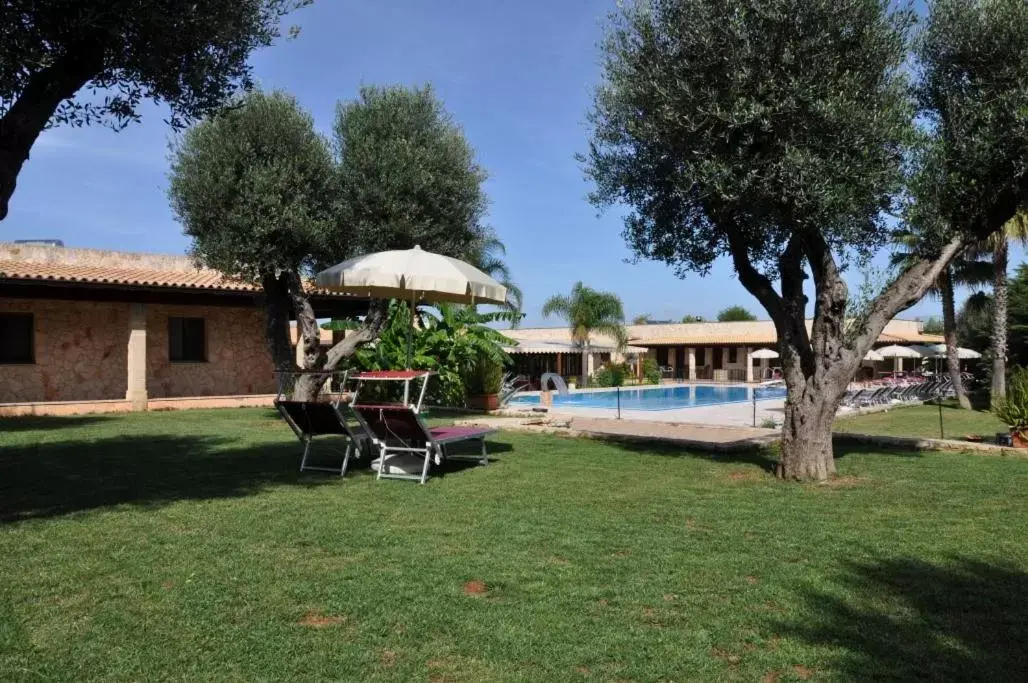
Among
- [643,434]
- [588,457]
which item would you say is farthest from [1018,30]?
[643,434]

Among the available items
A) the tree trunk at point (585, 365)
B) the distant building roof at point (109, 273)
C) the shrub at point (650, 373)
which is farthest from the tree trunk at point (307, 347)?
the shrub at point (650, 373)

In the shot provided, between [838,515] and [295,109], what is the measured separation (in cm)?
1182

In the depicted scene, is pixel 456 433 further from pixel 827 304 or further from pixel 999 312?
pixel 999 312

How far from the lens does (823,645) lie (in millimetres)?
3656

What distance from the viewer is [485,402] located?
18.5 meters

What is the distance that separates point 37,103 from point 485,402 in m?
13.4

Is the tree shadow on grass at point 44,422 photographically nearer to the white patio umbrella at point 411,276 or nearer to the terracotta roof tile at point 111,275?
the terracotta roof tile at point 111,275

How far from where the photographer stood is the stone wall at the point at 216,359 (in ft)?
67.5

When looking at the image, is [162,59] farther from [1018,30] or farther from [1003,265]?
[1003,265]

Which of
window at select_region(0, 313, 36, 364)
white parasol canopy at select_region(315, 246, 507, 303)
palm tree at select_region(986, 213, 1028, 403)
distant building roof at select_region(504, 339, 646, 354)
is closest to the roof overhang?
window at select_region(0, 313, 36, 364)

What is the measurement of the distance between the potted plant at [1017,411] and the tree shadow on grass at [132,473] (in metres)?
10.1

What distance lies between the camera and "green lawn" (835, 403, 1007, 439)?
15.9 meters

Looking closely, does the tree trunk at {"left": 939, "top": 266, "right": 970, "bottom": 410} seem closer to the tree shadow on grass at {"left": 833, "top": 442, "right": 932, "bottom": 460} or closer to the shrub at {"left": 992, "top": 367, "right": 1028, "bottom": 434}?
the shrub at {"left": 992, "top": 367, "right": 1028, "bottom": 434}

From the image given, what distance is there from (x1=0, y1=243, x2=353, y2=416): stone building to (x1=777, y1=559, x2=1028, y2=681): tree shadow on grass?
16.9m
